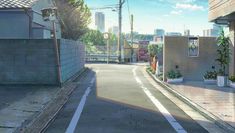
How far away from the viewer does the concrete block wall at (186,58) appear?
20547 millimetres

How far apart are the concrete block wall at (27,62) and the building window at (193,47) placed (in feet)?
22.2

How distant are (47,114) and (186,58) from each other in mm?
10677

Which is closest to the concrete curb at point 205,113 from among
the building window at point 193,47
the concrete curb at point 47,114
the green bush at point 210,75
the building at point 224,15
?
the green bush at point 210,75

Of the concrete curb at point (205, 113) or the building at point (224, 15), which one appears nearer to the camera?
the concrete curb at point (205, 113)

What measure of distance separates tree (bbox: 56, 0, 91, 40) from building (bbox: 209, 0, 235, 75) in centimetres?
1960

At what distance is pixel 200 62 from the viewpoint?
68.0ft

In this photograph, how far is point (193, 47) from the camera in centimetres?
2089

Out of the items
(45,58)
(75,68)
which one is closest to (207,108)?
(45,58)

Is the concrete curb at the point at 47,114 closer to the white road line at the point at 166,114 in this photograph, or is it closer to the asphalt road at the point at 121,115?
the asphalt road at the point at 121,115

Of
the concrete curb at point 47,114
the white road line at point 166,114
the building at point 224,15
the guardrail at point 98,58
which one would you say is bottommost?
the guardrail at point 98,58

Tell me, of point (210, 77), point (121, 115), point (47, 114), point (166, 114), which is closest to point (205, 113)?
point (166, 114)

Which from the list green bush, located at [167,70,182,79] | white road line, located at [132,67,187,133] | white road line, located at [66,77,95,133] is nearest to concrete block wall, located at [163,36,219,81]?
green bush, located at [167,70,182,79]

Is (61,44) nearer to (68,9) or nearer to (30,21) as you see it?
(30,21)

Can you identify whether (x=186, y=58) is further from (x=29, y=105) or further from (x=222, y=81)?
(x=29, y=105)
